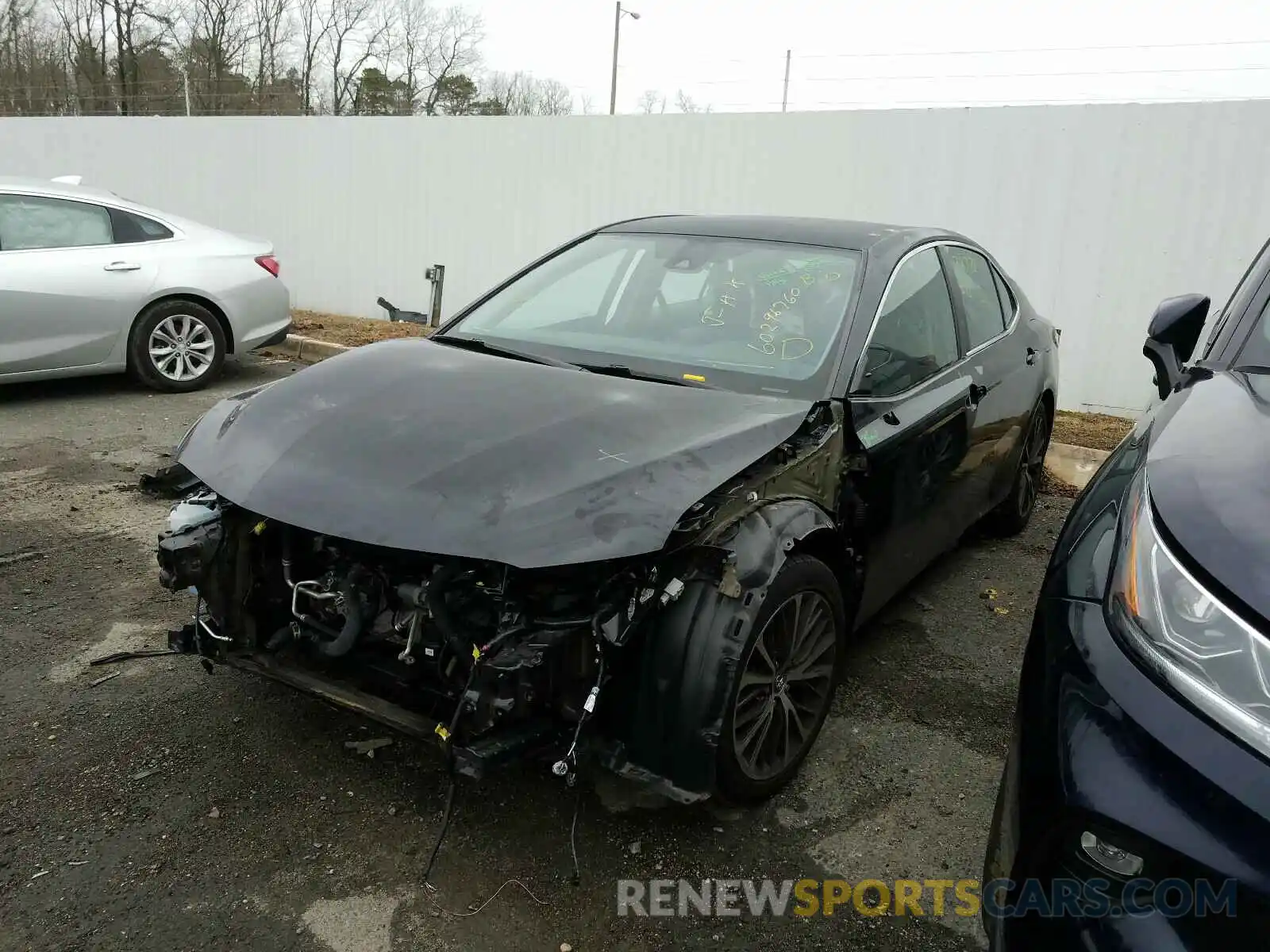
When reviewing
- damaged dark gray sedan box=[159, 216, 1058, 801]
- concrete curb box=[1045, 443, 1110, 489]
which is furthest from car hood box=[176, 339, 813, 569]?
concrete curb box=[1045, 443, 1110, 489]

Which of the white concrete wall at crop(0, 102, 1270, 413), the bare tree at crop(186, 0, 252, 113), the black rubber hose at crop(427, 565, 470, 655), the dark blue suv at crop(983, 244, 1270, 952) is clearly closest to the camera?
the dark blue suv at crop(983, 244, 1270, 952)

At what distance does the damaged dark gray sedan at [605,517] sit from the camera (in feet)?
7.34

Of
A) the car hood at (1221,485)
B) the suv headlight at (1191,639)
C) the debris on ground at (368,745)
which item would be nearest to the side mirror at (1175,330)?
the car hood at (1221,485)

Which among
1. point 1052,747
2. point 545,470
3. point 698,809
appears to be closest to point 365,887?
point 698,809

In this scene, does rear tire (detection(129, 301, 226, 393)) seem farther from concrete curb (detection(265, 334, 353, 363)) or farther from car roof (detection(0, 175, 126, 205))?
concrete curb (detection(265, 334, 353, 363))

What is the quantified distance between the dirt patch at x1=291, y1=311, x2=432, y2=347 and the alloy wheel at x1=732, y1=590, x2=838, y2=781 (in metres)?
7.15

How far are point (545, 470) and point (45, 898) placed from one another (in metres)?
1.58

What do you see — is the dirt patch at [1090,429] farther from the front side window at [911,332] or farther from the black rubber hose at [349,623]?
the black rubber hose at [349,623]

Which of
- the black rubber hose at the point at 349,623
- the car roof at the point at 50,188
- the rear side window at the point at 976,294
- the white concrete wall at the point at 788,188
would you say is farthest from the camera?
the white concrete wall at the point at 788,188

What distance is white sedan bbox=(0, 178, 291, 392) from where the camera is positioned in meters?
6.45

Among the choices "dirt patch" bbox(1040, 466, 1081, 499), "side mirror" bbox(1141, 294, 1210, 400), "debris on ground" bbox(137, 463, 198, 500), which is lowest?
"dirt patch" bbox(1040, 466, 1081, 499)

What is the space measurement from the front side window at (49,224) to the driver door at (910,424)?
610cm

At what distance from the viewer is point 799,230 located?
11.9 ft

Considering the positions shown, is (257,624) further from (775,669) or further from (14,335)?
(14,335)
